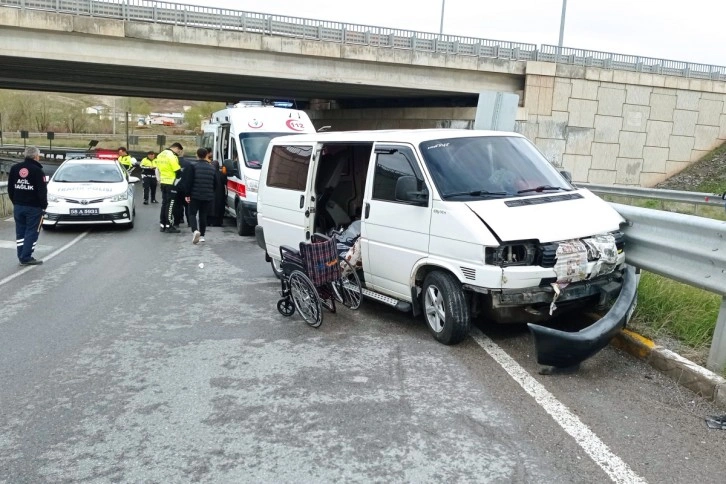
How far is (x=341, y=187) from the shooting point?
8.16 meters

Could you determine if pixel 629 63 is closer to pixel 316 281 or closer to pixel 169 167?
pixel 169 167

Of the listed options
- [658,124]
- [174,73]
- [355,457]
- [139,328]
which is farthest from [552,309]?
[658,124]

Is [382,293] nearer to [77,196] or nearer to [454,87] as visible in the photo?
[77,196]

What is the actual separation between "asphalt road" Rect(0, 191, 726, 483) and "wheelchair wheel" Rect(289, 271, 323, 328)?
0.53ft

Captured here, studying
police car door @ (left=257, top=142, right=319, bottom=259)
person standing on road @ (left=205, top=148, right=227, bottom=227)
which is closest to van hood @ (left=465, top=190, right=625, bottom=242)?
police car door @ (left=257, top=142, right=319, bottom=259)

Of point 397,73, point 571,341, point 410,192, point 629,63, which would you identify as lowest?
point 571,341

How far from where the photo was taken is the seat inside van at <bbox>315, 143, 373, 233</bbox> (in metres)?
7.83

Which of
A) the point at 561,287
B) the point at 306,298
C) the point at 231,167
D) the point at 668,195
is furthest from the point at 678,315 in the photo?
the point at 668,195

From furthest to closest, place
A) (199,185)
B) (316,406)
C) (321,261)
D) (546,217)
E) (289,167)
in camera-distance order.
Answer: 1. (199,185)
2. (289,167)
3. (321,261)
4. (546,217)
5. (316,406)

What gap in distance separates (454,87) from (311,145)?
68.9 ft

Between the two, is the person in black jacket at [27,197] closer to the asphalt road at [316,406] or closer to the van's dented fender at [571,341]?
the asphalt road at [316,406]

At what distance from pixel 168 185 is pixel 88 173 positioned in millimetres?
2028

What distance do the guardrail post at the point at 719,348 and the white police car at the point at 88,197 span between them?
1205 cm

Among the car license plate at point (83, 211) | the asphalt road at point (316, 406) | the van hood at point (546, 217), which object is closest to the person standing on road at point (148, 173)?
the car license plate at point (83, 211)
